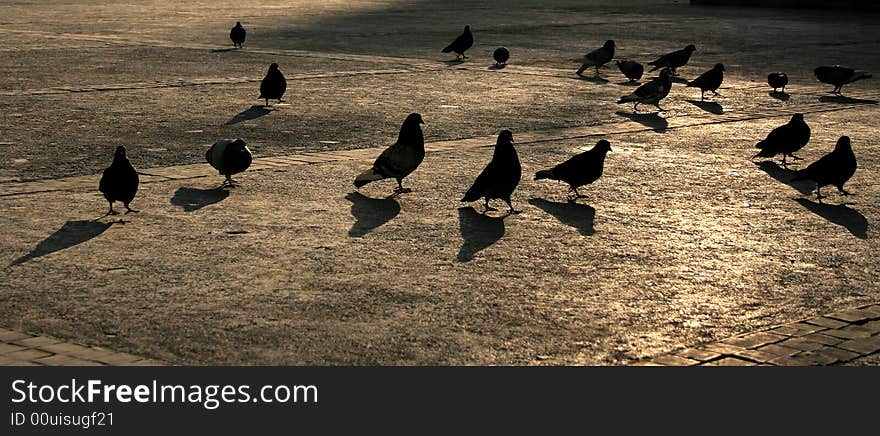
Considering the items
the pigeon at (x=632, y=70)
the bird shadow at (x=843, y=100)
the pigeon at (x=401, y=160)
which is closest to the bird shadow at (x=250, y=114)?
the pigeon at (x=401, y=160)

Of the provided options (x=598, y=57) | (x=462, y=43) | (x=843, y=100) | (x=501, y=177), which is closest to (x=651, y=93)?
(x=843, y=100)

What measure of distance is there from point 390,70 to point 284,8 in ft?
63.8

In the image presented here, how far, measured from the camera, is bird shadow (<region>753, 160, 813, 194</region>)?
37.7 feet

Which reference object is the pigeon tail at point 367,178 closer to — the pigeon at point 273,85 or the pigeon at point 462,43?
the pigeon at point 273,85

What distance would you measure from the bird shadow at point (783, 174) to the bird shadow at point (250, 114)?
6325mm

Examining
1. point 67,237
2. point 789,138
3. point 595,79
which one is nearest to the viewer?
point 67,237

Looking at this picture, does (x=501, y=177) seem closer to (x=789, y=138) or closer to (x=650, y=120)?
(x=789, y=138)

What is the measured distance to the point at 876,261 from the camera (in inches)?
340

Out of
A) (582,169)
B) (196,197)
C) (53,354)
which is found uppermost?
(582,169)

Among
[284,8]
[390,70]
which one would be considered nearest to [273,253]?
[390,70]

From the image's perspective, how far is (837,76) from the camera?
60.1 ft

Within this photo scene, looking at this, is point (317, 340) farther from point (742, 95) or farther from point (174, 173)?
point (742, 95)

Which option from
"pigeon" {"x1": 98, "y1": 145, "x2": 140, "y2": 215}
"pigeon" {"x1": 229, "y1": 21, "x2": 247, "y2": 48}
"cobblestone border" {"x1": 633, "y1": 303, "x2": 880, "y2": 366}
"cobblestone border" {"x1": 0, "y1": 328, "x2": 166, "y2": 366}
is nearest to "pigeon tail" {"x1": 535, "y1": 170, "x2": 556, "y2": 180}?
"pigeon" {"x1": 98, "y1": 145, "x2": 140, "y2": 215}

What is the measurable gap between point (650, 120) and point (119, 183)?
7989mm
